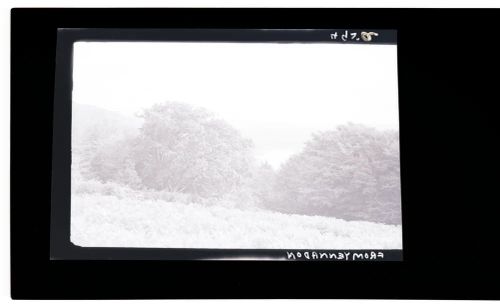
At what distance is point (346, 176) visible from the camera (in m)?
1.81

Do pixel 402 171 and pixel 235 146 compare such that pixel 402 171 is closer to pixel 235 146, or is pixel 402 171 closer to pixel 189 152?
pixel 235 146

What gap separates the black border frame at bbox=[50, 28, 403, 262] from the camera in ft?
5.77

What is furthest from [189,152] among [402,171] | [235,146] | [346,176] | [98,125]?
[402,171]

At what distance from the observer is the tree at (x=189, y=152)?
1.80 meters

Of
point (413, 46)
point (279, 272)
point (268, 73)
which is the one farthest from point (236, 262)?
point (413, 46)

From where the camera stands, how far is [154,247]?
69.3 inches

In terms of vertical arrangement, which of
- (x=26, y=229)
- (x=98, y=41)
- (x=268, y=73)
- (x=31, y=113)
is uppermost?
(x=98, y=41)

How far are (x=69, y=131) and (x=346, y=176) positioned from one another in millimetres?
949

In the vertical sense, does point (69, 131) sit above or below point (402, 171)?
above

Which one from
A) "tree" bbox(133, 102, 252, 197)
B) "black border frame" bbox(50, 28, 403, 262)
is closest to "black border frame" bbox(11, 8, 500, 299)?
"black border frame" bbox(50, 28, 403, 262)

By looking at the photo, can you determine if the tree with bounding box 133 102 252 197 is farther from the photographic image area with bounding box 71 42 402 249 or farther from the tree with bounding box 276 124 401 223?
the tree with bounding box 276 124 401 223

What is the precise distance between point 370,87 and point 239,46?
0.48 metres

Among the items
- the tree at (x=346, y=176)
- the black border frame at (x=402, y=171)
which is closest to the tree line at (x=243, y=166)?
the tree at (x=346, y=176)

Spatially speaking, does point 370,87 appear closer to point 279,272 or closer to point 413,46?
point 413,46
